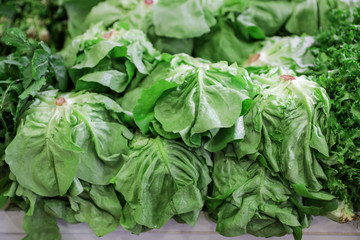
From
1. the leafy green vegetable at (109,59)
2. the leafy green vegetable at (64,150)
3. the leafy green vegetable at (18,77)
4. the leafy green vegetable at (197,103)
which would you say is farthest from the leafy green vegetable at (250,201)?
the leafy green vegetable at (18,77)

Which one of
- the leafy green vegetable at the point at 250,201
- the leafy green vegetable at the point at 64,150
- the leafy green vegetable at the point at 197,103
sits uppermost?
the leafy green vegetable at the point at 197,103

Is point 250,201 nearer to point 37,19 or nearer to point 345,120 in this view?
point 345,120

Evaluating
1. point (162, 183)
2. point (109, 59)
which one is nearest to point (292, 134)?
point (162, 183)

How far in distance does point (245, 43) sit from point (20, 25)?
1689mm

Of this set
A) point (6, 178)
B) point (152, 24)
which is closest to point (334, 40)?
point (152, 24)

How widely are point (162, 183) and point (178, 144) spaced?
0.17 metres

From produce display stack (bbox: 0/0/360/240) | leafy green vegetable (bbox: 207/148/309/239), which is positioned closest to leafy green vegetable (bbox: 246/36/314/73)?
produce display stack (bbox: 0/0/360/240)

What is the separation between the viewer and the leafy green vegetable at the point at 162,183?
1203 mm

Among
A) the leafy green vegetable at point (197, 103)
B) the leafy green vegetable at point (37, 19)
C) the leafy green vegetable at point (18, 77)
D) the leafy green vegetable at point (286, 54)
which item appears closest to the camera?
the leafy green vegetable at point (197, 103)

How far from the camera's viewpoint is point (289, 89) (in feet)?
4.17

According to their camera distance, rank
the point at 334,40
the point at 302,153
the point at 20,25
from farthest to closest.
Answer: the point at 20,25 < the point at 334,40 < the point at 302,153

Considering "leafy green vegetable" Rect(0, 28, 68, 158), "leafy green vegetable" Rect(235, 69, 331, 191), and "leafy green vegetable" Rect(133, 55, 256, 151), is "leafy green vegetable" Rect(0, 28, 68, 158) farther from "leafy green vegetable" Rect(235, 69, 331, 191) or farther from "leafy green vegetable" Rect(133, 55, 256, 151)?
"leafy green vegetable" Rect(235, 69, 331, 191)

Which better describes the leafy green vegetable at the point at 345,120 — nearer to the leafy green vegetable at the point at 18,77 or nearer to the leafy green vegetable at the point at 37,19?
the leafy green vegetable at the point at 18,77

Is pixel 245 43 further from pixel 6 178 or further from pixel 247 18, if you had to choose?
pixel 6 178
